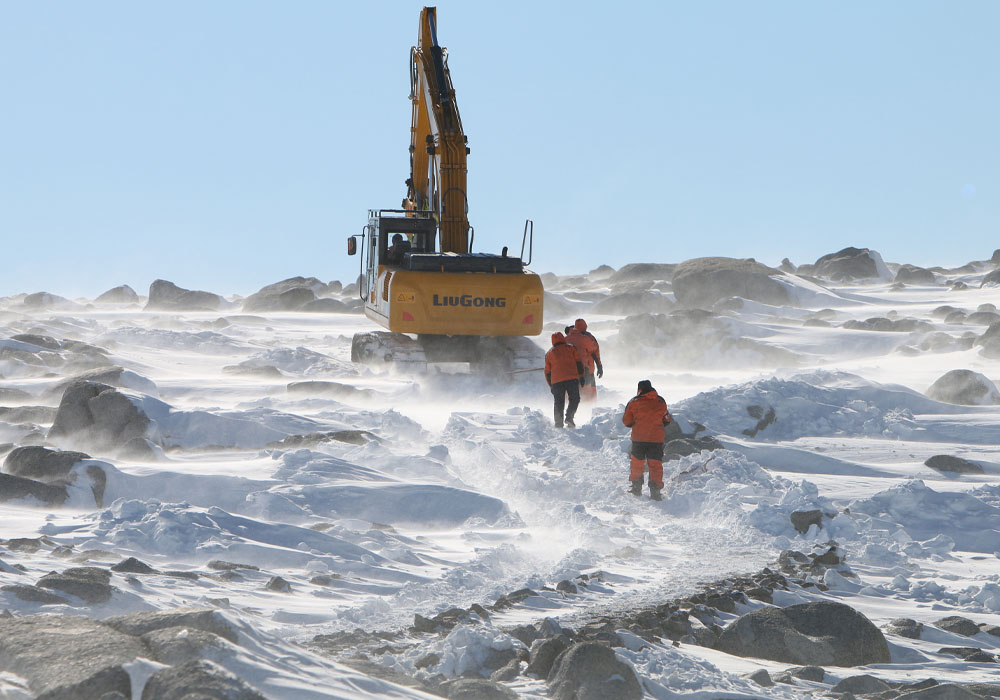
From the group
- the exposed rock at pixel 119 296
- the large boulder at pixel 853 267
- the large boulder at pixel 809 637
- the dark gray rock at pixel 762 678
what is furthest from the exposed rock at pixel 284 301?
the dark gray rock at pixel 762 678

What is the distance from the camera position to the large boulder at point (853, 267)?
47.8 meters

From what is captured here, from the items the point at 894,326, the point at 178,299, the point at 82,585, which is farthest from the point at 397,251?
the point at 178,299

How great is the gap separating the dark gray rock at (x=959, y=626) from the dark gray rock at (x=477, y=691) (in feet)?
11.0

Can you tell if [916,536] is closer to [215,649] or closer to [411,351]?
[215,649]

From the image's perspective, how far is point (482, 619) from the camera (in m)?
6.27

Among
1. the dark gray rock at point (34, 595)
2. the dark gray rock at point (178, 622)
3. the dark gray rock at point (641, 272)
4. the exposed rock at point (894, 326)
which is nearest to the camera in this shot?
the dark gray rock at point (178, 622)

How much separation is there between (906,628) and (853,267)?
4440 cm

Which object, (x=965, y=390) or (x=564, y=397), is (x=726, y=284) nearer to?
(x=965, y=390)

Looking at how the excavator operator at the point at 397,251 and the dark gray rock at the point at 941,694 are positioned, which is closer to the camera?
the dark gray rock at the point at 941,694

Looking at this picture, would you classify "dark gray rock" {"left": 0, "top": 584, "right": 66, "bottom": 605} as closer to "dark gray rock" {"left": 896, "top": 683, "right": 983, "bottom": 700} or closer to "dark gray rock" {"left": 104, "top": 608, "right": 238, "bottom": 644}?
"dark gray rock" {"left": 104, "top": 608, "right": 238, "bottom": 644}

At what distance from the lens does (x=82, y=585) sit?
19.1 feet

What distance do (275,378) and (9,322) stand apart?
13.7m

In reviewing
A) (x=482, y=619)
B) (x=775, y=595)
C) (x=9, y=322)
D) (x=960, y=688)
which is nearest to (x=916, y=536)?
(x=775, y=595)

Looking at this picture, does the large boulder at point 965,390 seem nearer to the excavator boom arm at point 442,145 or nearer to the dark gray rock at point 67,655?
the excavator boom arm at point 442,145
